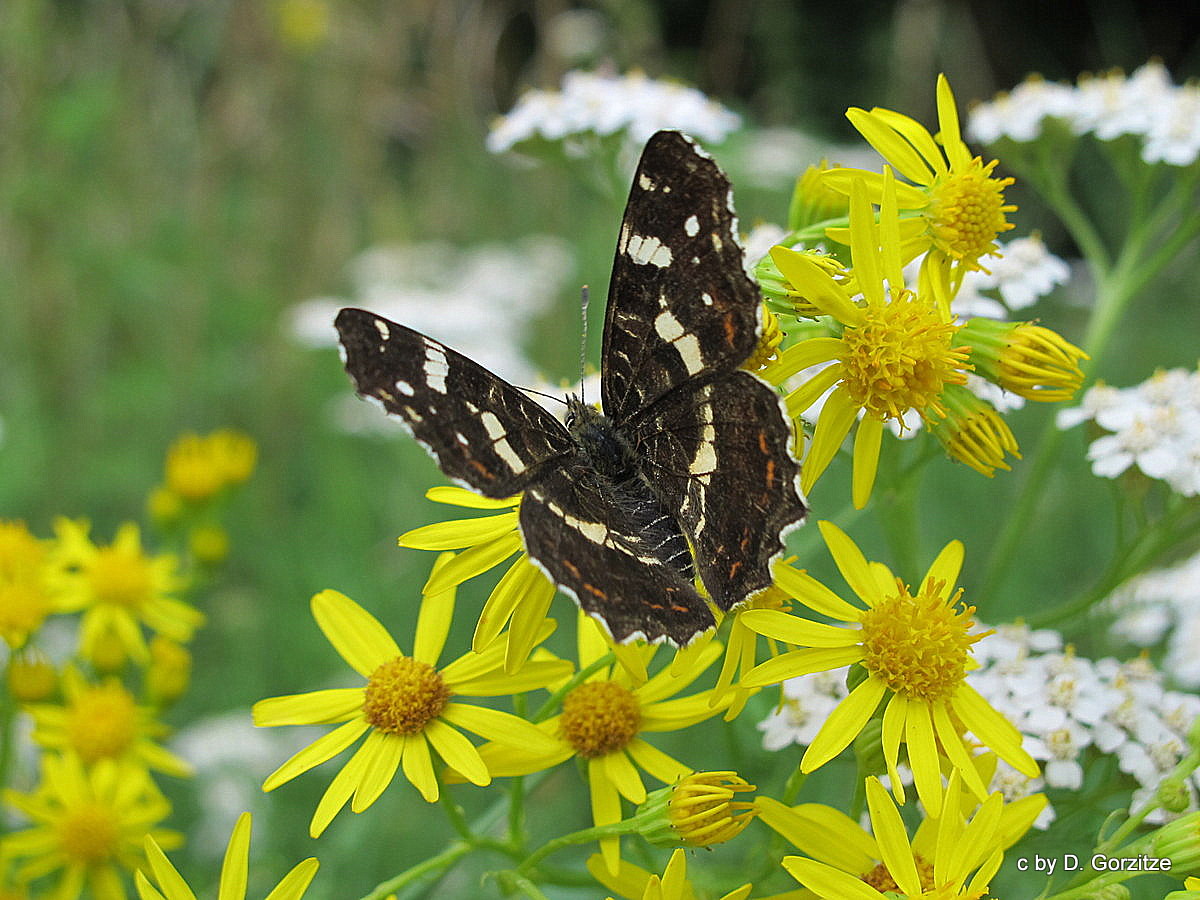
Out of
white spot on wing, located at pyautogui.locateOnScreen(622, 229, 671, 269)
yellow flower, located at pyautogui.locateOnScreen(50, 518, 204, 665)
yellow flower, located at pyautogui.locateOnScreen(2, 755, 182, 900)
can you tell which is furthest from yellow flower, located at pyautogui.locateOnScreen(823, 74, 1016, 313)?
yellow flower, located at pyautogui.locateOnScreen(50, 518, 204, 665)

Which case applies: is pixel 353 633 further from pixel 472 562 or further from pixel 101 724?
pixel 101 724

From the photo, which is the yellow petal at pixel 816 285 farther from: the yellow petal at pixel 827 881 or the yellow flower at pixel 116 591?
the yellow flower at pixel 116 591

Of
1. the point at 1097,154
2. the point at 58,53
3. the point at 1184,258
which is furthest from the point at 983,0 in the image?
the point at 58,53

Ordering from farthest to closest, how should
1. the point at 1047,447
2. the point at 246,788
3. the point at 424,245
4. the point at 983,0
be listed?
the point at 983,0
the point at 424,245
the point at 246,788
the point at 1047,447

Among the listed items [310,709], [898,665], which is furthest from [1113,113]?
[310,709]

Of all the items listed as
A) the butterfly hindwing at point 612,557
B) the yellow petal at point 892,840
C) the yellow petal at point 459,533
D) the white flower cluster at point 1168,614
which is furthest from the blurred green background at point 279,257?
the yellow petal at point 892,840

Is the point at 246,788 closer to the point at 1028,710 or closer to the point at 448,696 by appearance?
the point at 448,696
